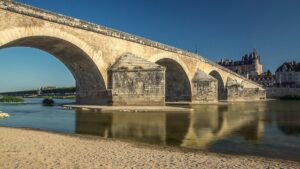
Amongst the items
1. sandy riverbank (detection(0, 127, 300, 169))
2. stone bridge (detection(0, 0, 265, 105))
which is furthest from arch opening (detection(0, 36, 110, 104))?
sandy riverbank (detection(0, 127, 300, 169))

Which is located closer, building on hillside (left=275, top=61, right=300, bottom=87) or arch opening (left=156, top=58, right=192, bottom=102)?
arch opening (left=156, top=58, right=192, bottom=102)

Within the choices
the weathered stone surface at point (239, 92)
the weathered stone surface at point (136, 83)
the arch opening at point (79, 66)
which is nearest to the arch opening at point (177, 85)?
the weathered stone surface at point (136, 83)

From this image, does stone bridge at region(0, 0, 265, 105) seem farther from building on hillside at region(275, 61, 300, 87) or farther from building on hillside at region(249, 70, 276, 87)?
building on hillside at region(275, 61, 300, 87)

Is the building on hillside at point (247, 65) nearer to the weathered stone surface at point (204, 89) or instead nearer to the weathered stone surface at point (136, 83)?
the weathered stone surface at point (204, 89)

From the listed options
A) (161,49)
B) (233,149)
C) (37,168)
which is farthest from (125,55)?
(37,168)

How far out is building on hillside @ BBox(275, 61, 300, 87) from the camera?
89375mm

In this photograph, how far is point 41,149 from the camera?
24.3ft

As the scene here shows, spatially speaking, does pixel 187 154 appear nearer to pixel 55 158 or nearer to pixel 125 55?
pixel 55 158

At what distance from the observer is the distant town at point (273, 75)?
2881 inches

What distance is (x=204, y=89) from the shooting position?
1560 inches

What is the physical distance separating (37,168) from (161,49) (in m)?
28.0

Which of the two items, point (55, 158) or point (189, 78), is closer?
point (55, 158)

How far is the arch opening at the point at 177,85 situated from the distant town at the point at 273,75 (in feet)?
133

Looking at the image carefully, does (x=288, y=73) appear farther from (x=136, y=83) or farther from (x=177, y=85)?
(x=136, y=83)
